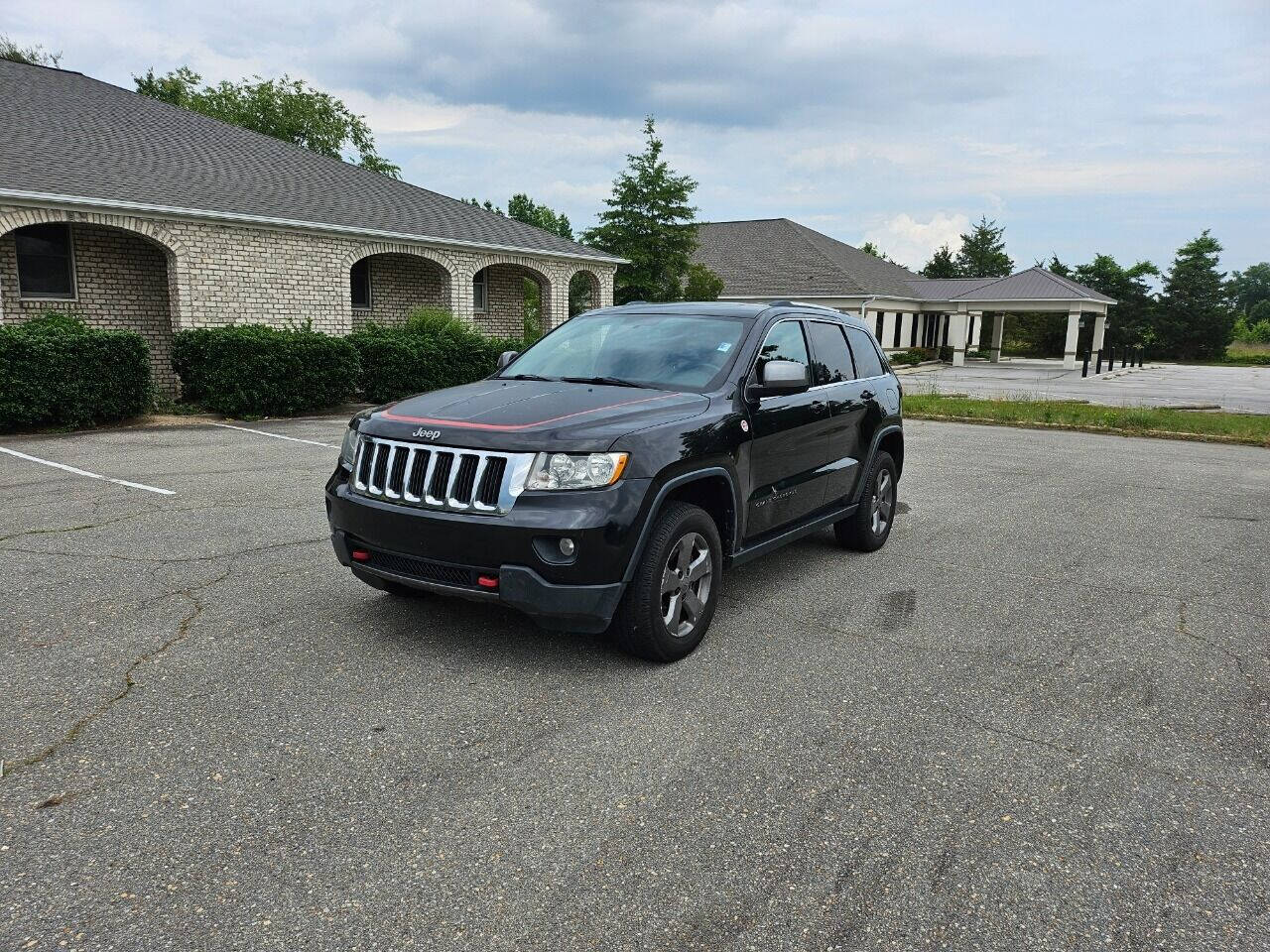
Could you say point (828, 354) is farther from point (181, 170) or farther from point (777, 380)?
point (181, 170)

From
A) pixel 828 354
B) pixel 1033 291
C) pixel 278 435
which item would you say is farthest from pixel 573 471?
pixel 1033 291

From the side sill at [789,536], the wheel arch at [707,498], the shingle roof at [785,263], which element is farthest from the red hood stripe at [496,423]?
the shingle roof at [785,263]

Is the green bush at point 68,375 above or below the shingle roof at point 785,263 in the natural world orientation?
below

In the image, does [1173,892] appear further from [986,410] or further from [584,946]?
[986,410]

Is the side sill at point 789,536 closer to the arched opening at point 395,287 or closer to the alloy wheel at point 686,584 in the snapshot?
the alloy wheel at point 686,584

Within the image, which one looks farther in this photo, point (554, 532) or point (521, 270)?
point (521, 270)

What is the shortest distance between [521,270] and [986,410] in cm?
1379

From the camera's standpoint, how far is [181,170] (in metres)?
18.7

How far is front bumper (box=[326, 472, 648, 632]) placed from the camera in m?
4.06

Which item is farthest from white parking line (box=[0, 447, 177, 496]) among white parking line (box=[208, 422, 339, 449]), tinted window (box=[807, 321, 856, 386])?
tinted window (box=[807, 321, 856, 386])

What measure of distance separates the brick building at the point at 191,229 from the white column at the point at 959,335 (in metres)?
29.4

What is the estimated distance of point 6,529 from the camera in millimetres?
6910

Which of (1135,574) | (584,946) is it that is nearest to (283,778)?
(584,946)

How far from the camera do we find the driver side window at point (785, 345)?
18.2ft
